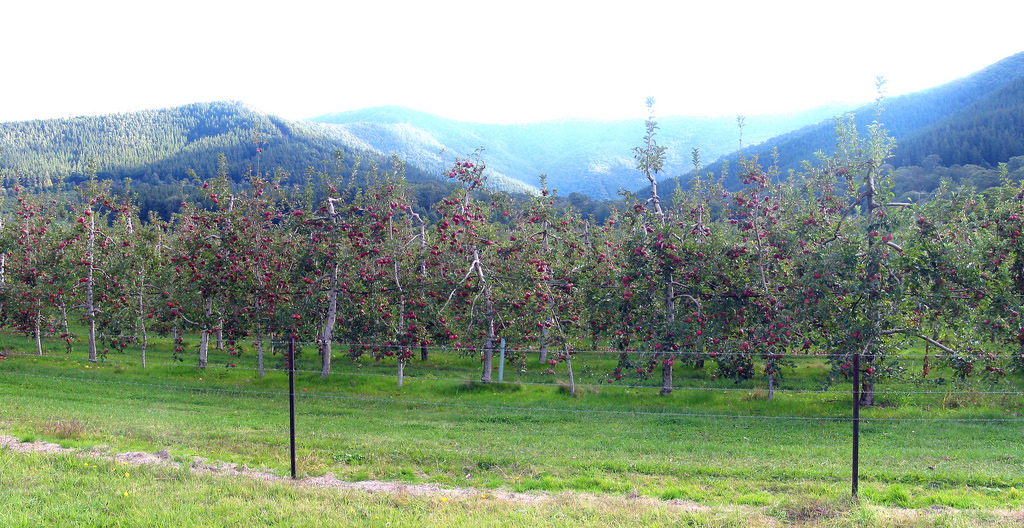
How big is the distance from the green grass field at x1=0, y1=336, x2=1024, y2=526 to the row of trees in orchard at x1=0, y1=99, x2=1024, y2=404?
136 centimetres

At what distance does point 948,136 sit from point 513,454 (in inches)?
5229

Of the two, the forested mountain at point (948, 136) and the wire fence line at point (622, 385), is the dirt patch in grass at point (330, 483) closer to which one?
the wire fence line at point (622, 385)

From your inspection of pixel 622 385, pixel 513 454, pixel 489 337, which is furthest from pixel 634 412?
pixel 513 454

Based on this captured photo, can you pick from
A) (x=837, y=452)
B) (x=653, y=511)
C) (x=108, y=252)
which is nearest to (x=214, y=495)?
(x=653, y=511)

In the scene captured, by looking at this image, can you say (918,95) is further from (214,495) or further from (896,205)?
(214,495)

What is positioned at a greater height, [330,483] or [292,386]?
[292,386]

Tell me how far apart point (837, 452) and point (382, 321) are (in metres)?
13.5

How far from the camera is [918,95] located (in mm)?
179375

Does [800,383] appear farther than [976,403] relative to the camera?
Yes

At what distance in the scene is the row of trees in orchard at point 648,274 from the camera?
14.5 metres

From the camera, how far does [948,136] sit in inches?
4417

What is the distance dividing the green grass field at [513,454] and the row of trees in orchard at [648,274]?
53.7 inches

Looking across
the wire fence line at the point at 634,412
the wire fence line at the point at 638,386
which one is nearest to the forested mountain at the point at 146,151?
the wire fence line at the point at 638,386

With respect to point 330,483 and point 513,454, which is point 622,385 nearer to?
point 513,454
